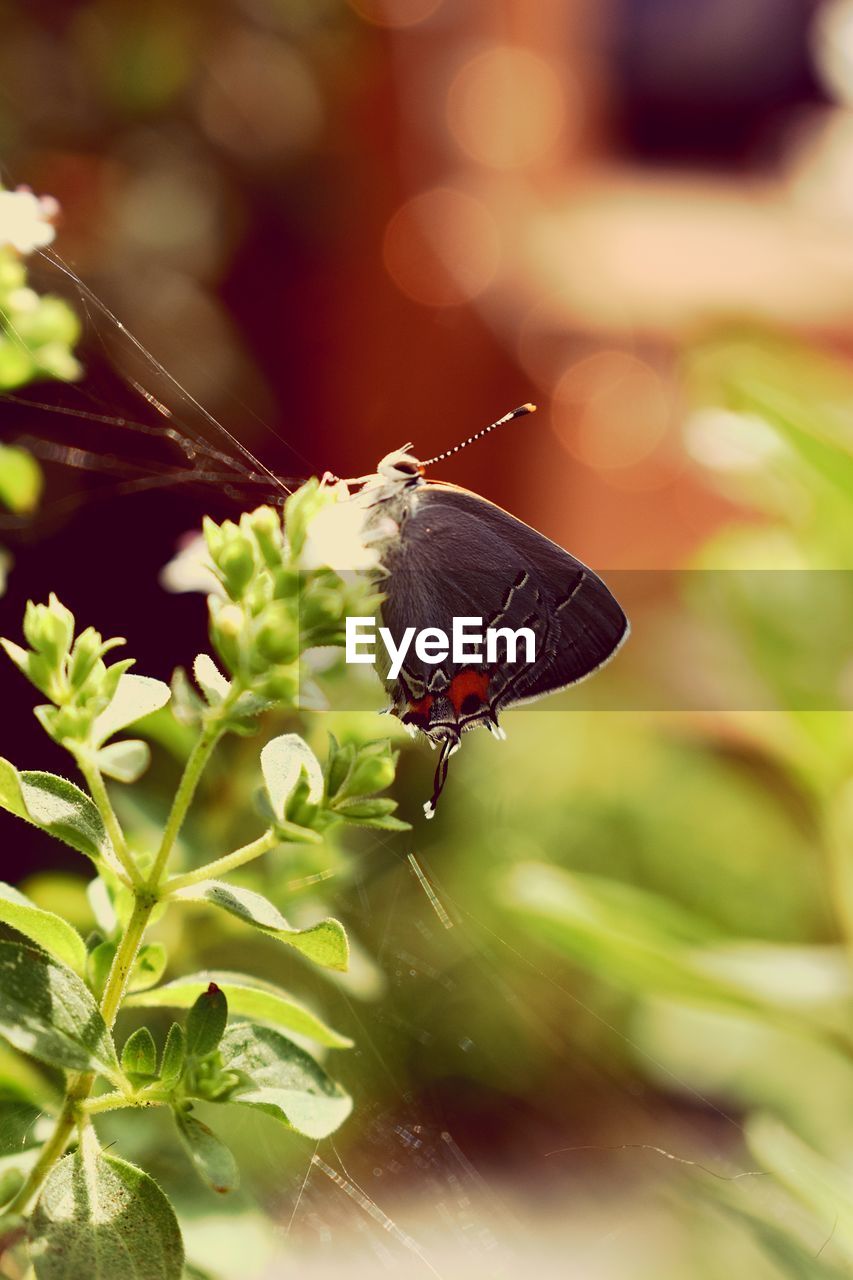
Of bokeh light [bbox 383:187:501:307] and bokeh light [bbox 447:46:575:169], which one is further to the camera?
bokeh light [bbox 447:46:575:169]

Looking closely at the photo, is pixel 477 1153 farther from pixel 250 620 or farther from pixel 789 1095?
pixel 789 1095

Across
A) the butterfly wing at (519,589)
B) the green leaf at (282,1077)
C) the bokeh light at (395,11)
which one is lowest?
the green leaf at (282,1077)

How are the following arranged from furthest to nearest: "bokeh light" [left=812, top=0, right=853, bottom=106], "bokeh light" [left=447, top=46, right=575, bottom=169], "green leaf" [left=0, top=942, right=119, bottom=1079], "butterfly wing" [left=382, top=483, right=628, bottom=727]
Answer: "bokeh light" [left=447, top=46, right=575, bottom=169] → "bokeh light" [left=812, top=0, right=853, bottom=106] → "butterfly wing" [left=382, top=483, right=628, bottom=727] → "green leaf" [left=0, top=942, right=119, bottom=1079]

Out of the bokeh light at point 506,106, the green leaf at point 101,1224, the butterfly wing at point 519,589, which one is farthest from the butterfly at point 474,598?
the bokeh light at point 506,106

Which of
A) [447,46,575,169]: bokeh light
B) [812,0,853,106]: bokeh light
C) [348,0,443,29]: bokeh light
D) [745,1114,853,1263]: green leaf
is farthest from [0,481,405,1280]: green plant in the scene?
[447,46,575,169]: bokeh light

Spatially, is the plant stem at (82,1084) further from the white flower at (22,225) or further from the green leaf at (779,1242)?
the green leaf at (779,1242)

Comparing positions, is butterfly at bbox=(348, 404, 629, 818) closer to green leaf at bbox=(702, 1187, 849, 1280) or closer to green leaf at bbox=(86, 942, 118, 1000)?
green leaf at bbox=(86, 942, 118, 1000)

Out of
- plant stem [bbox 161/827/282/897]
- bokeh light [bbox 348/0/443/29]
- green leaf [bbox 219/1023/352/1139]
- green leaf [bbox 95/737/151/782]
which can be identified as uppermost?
bokeh light [bbox 348/0/443/29]
